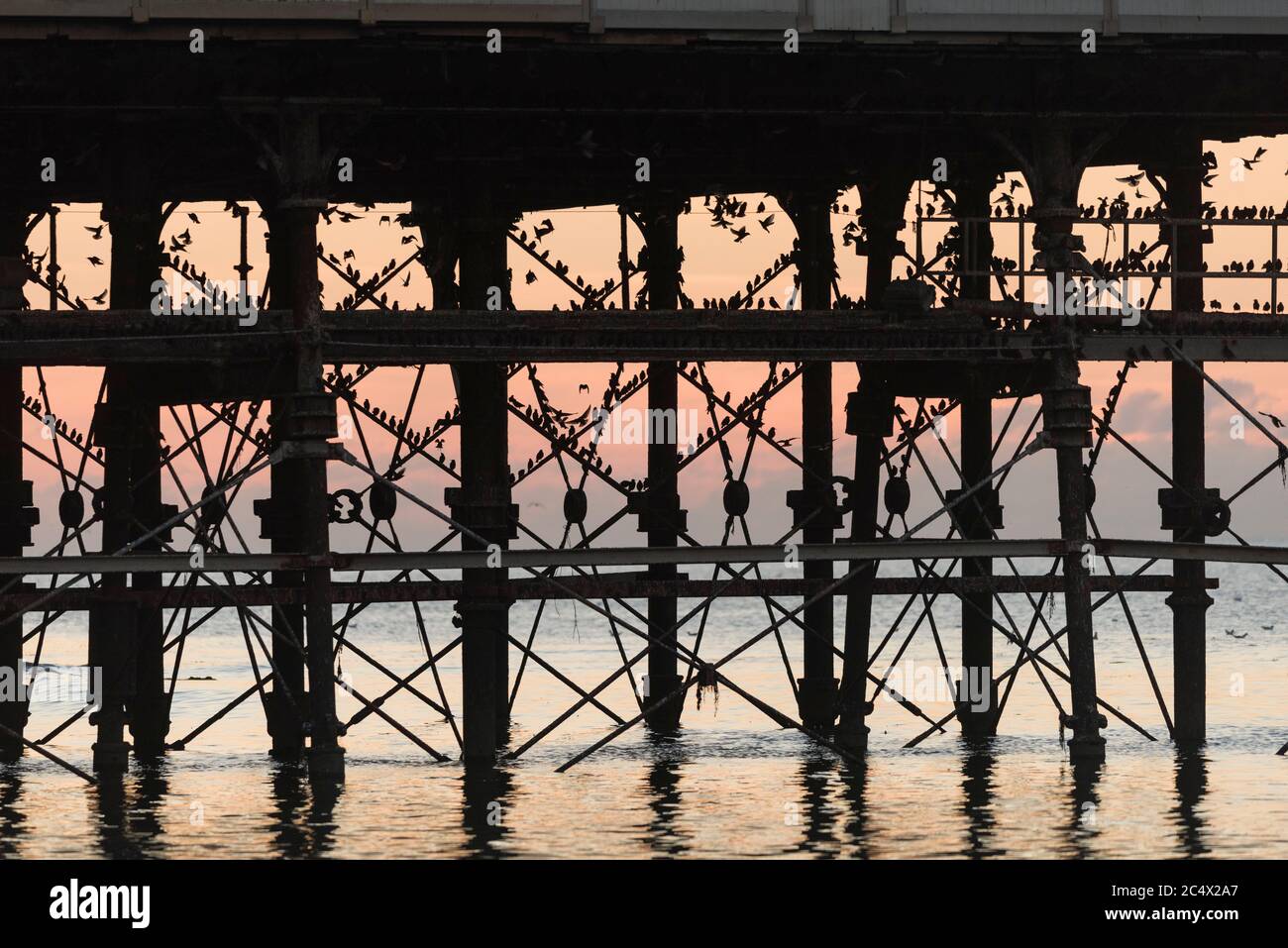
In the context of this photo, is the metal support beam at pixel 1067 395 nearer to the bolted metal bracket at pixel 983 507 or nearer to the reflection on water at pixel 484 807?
the bolted metal bracket at pixel 983 507

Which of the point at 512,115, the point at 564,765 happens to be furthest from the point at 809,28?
the point at 564,765

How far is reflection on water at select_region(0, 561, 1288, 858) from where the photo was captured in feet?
88.9

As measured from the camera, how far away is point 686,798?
31.5 metres

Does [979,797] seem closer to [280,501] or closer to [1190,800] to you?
[1190,800]

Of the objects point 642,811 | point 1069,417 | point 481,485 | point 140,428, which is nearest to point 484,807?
point 642,811

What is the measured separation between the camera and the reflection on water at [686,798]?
27.1m

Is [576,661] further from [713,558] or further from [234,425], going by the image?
[713,558]

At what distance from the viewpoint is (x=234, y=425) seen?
36.9 m

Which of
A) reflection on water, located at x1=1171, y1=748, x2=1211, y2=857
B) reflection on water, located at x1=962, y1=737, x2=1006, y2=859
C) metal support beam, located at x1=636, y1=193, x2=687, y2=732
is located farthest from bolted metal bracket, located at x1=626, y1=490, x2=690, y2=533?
reflection on water, located at x1=1171, y1=748, x2=1211, y2=857

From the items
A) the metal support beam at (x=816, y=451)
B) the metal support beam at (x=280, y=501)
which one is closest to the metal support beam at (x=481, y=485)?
the metal support beam at (x=280, y=501)

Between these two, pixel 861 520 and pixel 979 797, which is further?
pixel 861 520

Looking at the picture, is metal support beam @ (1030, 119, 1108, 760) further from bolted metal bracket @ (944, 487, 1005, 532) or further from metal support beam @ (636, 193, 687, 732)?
metal support beam @ (636, 193, 687, 732)

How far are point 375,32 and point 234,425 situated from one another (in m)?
8.96

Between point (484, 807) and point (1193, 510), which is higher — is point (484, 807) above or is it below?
below
